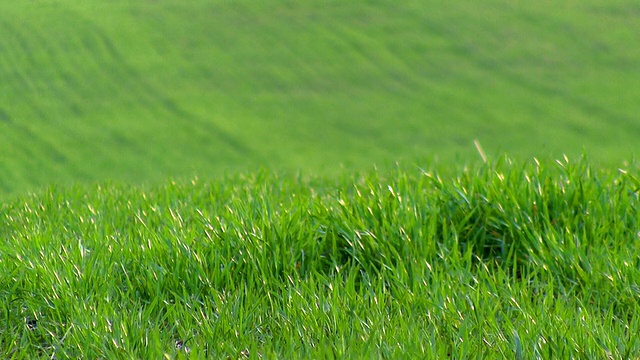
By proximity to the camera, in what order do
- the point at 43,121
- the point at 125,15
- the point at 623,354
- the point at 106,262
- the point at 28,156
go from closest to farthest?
the point at 623,354, the point at 106,262, the point at 28,156, the point at 43,121, the point at 125,15

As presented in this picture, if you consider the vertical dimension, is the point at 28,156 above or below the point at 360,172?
below

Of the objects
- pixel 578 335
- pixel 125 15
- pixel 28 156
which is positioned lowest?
pixel 28 156

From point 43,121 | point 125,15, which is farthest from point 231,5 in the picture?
point 43,121

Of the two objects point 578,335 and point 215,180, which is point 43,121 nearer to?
point 215,180

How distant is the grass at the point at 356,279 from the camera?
2.31 metres

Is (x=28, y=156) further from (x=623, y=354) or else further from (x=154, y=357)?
(x=623, y=354)

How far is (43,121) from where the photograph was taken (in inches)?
364

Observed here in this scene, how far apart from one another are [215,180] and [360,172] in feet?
3.37

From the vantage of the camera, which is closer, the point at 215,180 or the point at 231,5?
the point at 215,180

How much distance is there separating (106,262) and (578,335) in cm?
178

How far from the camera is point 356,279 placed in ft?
9.86

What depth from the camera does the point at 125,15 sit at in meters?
11.9

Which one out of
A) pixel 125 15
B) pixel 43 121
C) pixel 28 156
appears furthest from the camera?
pixel 125 15

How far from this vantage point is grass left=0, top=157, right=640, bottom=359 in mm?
2314
